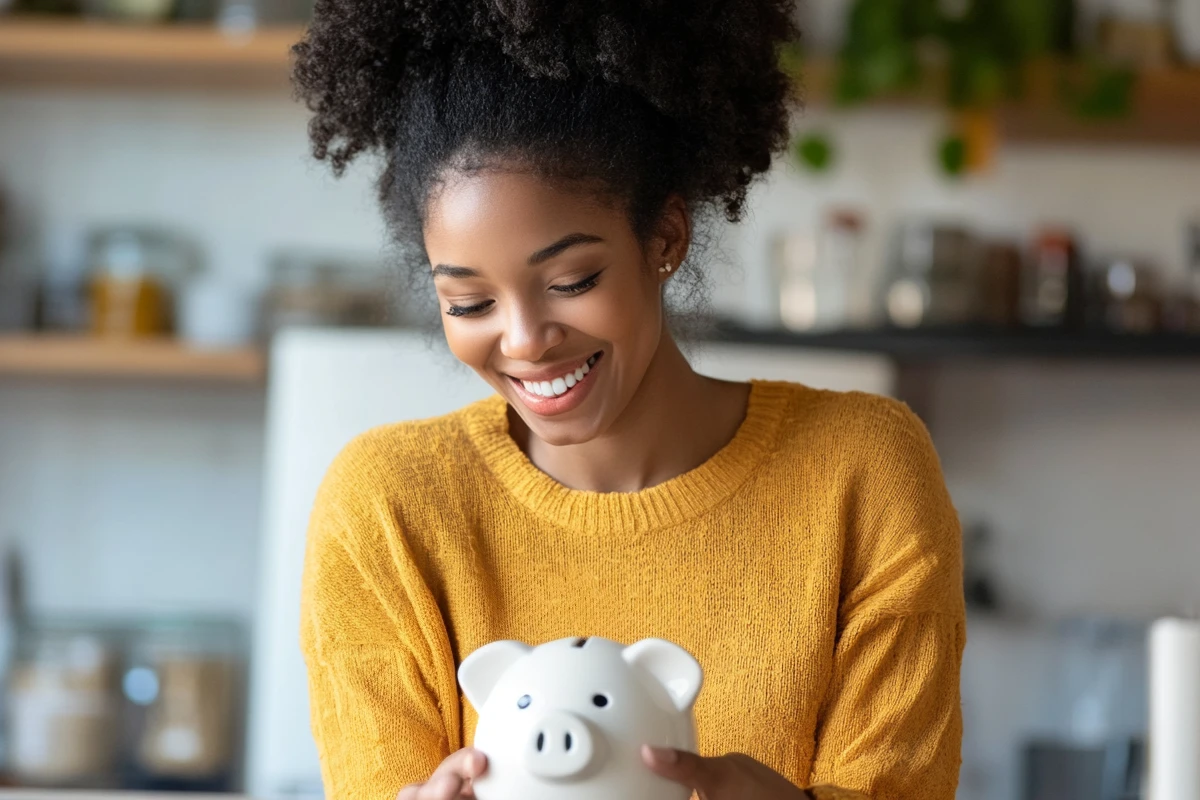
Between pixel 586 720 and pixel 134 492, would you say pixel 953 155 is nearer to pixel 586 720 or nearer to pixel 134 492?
pixel 134 492

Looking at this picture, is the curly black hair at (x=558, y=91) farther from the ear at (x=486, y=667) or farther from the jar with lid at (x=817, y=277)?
the jar with lid at (x=817, y=277)

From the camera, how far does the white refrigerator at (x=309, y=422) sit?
179 cm

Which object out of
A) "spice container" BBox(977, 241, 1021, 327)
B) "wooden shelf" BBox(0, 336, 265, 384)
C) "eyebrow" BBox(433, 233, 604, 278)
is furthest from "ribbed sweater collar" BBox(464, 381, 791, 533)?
"spice container" BBox(977, 241, 1021, 327)

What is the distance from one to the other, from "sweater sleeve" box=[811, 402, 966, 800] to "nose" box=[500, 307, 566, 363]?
0.29 meters

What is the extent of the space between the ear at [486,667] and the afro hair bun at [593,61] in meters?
0.36

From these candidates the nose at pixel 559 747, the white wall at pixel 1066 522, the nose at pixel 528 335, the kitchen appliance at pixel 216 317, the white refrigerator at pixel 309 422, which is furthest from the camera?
the white wall at pixel 1066 522

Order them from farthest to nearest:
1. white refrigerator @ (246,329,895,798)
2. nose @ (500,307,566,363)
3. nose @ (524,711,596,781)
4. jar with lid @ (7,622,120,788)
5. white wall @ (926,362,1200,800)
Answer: white wall @ (926,362,1200,800)
jar with lid @ (7,622,120,788)
white refrigerator @ (246,329,895,798)
nose @ (500,307,566,363)
nose @ (524,711,596,781)

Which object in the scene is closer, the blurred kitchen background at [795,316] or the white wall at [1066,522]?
the blurred kitchen background at [795,316]

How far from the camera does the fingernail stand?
75 centimetres

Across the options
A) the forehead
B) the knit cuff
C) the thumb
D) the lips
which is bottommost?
the knit cuff

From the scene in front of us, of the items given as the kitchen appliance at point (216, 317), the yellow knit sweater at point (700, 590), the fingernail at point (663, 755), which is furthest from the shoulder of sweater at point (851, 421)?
the kitchen appliance at point (216, 317)

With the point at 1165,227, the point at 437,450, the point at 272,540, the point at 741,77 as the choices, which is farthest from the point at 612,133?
the point at 1165,227

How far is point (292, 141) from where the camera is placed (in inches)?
102

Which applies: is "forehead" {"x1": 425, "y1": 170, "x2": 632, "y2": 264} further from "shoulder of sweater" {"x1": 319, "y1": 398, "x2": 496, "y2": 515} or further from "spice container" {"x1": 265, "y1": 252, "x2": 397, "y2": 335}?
"spice container" {"x1": 265, "y1": 252, "x2": 397, "y2": 335}
